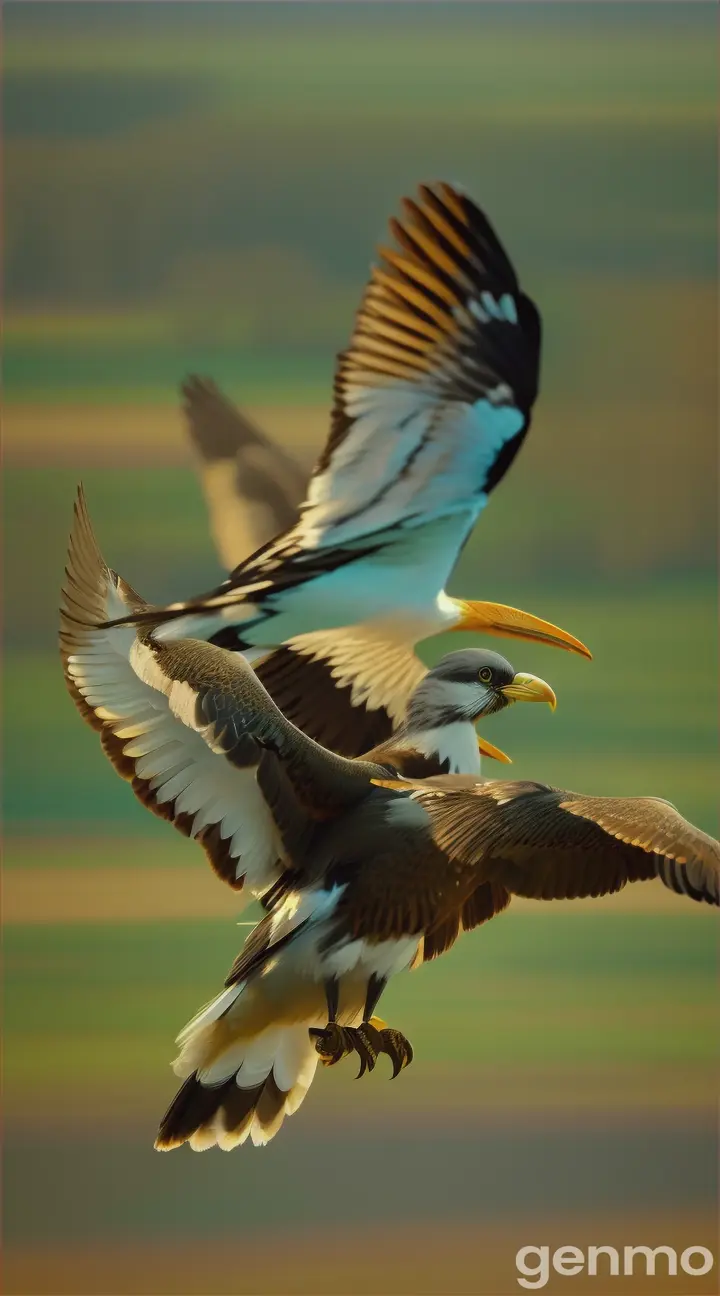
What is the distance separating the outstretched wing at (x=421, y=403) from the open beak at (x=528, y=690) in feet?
0.29

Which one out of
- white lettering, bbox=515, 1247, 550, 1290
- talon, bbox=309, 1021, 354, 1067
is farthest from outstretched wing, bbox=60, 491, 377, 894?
white lettering, bbox=515, 1247, 550, 1290

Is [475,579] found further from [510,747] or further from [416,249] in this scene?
[416,249]

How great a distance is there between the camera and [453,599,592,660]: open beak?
1.41 meters

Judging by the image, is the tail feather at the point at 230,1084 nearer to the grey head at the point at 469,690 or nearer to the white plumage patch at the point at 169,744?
the white plumage patch at the point at 169,744

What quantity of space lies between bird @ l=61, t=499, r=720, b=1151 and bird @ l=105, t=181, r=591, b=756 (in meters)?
0.08

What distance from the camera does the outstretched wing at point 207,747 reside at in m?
1.27

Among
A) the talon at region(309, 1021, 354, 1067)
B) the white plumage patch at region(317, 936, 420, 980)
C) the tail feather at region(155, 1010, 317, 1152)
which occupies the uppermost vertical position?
the white plumage patch at region(317, 936, 420, 980)

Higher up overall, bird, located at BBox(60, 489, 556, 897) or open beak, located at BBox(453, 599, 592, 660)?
open beak, located at BBox(453, 599, 592, 660)

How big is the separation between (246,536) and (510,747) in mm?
252

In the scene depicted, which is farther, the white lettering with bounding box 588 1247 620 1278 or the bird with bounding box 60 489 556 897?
the white lettering with bounding box 588 1247 620 1278

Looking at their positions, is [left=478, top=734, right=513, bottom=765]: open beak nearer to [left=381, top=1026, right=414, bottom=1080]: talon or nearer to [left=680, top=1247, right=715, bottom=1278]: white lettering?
[left=381, top=1026, right=414, bottom=1080]: talon

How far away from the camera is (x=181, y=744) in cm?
130

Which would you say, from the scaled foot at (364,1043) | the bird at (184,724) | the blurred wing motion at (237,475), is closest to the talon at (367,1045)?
the scaled foot at (364,1043)

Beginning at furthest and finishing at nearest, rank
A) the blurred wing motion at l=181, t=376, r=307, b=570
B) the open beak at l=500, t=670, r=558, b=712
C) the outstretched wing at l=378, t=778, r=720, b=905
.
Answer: the blurred wing motion at l=181, t=376, r=307, b=570, the open beak at l=500, t=670, r=558, b=712, the outstretched wing at l=378, t=778, r=720, b=905
